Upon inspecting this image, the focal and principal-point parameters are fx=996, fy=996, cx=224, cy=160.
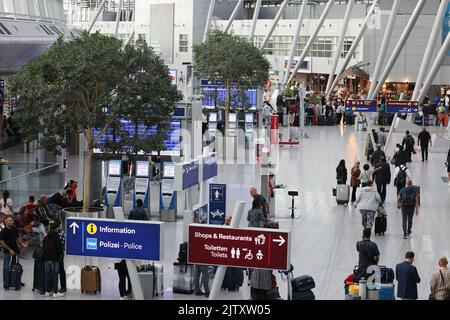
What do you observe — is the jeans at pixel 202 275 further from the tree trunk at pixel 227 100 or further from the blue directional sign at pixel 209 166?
the tree trunk at pixel 227 100

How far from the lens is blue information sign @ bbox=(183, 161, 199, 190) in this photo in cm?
1896

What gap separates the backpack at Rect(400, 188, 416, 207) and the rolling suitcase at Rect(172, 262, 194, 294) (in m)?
6.95

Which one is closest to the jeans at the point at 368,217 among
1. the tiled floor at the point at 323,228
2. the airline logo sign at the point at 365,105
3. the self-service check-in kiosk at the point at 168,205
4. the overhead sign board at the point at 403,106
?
the tiled floor at the point at 323,228

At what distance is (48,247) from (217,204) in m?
5.78

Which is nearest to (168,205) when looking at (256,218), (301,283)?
(256,218)

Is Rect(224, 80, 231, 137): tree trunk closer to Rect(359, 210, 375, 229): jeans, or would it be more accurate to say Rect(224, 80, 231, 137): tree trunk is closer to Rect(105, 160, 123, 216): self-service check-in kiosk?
A: Rect(105, 160, 123, 216): self-service check-in kiosk

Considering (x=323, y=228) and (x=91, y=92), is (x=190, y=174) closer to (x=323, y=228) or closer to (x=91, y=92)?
(x=91, y=92)

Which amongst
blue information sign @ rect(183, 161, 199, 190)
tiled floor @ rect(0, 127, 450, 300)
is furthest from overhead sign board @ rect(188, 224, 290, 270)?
blue information sign @ rect(183, 161, 199, 190)

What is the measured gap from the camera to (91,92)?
69.4ft

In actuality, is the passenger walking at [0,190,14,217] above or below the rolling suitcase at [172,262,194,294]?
above
